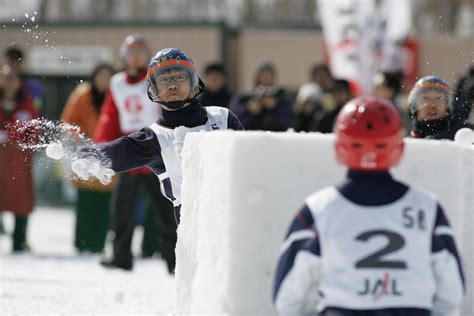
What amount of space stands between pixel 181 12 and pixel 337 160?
16063 millimetres

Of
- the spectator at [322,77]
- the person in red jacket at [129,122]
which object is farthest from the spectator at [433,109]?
the spectator at [322,77]

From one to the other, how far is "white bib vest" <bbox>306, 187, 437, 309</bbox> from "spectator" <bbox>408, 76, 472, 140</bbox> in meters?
2.71

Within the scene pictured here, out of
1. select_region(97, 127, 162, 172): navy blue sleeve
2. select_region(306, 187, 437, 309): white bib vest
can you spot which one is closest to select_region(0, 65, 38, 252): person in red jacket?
select_region(97, 127, 162, 172): navy blue sleeve

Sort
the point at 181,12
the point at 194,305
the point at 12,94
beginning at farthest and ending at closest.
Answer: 1. the point at 181,12
2. the point at 12,94
3. the point at 194,305

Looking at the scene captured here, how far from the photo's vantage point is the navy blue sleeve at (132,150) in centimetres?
545

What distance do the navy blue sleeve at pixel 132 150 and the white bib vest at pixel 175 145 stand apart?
4 cm

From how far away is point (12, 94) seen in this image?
10172mm

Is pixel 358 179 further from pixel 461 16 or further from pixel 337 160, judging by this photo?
pixel 461 16

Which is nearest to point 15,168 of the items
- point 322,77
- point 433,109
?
point 322,77

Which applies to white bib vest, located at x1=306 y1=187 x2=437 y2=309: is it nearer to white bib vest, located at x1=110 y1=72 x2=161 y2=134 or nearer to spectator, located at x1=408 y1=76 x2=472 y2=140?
spectator, located at x1=408 y1=76 x2=472 y2=140

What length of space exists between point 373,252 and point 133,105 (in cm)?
545

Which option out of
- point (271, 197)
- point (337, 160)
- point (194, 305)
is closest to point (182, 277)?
point (194, 305)

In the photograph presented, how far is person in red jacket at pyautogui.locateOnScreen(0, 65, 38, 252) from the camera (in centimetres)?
1001

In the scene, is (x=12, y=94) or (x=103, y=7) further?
(x=103, y=7)
